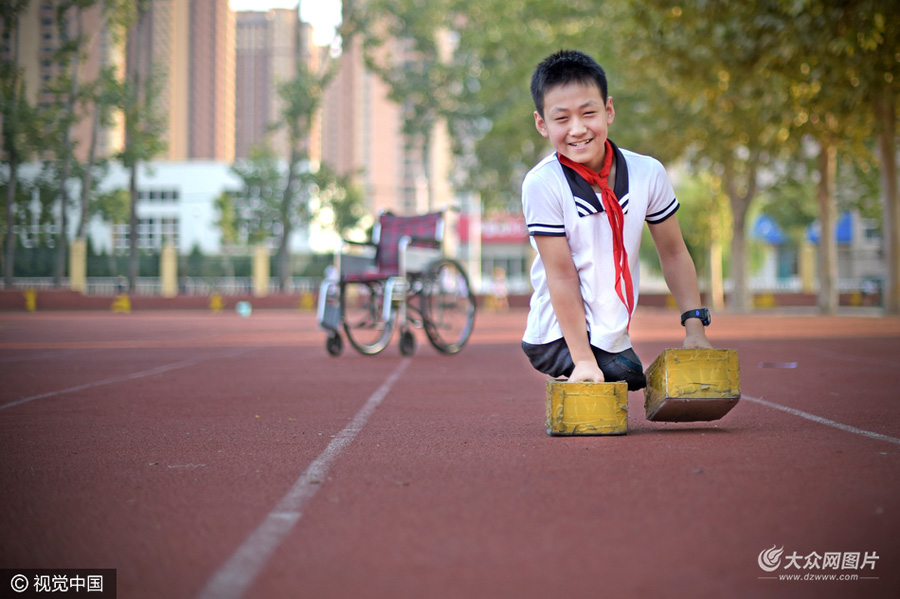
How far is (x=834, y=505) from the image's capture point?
2605 millimetres

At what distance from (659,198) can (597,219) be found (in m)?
0.37

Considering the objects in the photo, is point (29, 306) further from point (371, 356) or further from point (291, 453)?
point (291, 453)

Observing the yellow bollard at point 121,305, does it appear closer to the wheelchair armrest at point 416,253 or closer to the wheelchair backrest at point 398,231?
the wheelchair backrest at point 398,231

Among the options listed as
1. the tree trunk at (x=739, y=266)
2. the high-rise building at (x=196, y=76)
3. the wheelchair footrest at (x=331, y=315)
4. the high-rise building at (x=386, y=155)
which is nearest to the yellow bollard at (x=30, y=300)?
the wheelchair footrest at (x=331, y=315)

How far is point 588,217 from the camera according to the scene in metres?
3.94

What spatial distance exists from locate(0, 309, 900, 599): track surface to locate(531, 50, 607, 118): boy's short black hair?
5.38ft

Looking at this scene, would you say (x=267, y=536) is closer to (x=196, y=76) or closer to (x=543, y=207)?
(x=543, y=207)

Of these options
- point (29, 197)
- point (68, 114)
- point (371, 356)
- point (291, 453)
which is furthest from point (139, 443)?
point (68, 114)

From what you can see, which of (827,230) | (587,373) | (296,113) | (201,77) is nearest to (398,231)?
(587,373)

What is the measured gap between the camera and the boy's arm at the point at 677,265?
13.6 ft

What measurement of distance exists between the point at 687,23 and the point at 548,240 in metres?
10.5

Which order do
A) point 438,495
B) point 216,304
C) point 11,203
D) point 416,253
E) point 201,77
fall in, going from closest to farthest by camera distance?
point 438,495
point 416,253
point 11,203
point 216,304
point 201,77

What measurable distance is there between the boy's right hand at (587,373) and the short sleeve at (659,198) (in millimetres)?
809

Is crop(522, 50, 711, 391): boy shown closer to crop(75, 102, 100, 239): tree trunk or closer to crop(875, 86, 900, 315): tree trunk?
crop(875, 86, 900, 315): tree trunk
